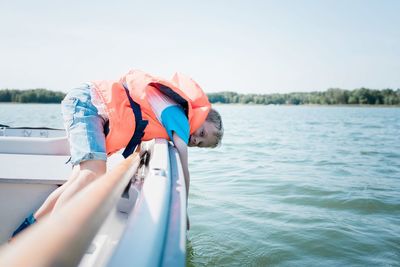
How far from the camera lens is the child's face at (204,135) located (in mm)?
2492

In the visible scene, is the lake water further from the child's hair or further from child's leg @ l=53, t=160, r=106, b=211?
child's leg @ l=53, t=160, r=106, b=211

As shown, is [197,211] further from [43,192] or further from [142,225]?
[142,225]

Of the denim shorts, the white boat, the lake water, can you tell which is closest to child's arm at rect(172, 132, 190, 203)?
the white boat

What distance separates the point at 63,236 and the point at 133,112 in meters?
1.87

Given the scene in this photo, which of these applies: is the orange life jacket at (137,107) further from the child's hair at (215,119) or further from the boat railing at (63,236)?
the boat railing at (63,236)

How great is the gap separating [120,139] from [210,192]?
8.59 feet

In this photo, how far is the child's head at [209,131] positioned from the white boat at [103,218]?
519mm

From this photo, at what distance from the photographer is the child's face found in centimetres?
249

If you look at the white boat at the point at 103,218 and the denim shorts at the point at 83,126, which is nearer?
the white boat at the point at 103,218

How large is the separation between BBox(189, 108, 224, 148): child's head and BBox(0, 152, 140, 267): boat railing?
194 cm

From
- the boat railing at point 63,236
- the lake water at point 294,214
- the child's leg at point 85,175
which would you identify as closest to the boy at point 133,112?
the child's leg at point 85,175

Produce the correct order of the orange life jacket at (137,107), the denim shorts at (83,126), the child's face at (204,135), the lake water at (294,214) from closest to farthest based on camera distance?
the denim shorts at (83,126) < the orange life jacket at (137,107) < the child's face at (204,135) < the lake water at (294,214)

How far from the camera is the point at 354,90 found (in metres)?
75.2

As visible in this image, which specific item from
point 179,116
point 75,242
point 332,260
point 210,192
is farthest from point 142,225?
point 210,192
